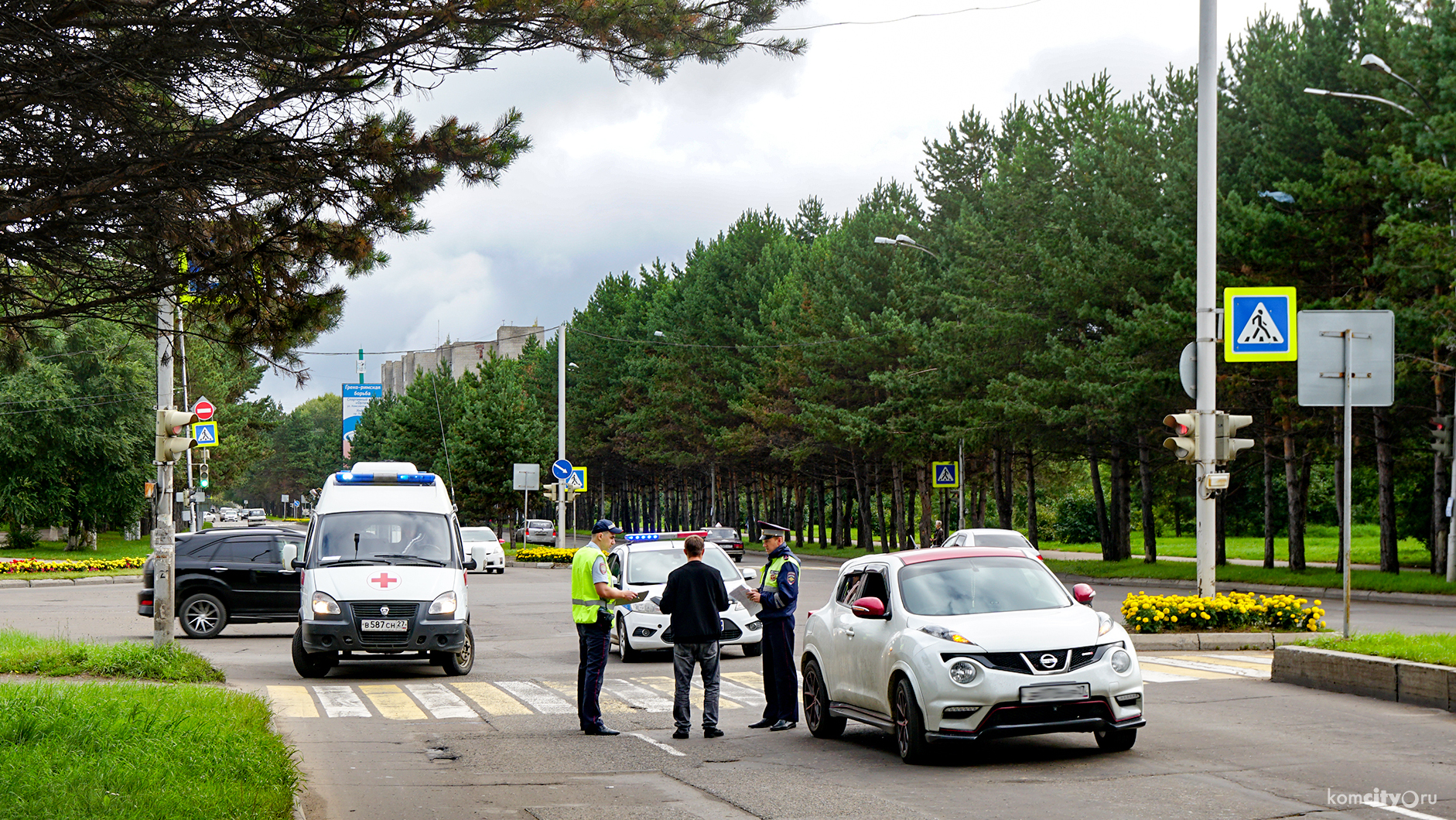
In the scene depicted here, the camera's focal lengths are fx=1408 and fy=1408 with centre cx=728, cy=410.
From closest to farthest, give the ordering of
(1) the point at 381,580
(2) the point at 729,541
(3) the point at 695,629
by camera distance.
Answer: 1. (3) the point at 695,629
2. (1) the point at 381,580
3. (2) the point at 729,541

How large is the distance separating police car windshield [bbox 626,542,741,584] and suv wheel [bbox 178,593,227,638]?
296 inches

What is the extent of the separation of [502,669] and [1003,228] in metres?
31.6

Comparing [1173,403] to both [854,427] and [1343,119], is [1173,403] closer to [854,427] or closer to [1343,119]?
[1343,119]

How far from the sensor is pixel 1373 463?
37.4 m

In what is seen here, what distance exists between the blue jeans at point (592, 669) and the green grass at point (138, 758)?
2.62m

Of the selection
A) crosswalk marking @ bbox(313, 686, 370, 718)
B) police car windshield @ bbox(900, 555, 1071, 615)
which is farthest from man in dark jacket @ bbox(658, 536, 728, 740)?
crosswalk marking @ bbox(313, 686, 370, 718)

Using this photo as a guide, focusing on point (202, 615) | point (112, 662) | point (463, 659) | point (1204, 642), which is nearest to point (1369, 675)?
point (1204, 642)

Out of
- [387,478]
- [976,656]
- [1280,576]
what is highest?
[387,478]

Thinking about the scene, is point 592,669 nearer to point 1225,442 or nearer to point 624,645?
point 624,645

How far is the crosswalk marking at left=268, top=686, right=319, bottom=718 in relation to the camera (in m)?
13.8

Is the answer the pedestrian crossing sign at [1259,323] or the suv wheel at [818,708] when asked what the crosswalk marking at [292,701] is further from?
the pedestrian crossing sign at [1259,323]

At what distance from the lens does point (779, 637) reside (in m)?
12.0

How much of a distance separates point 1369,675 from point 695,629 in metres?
6.26

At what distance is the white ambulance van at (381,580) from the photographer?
16.6 metres
